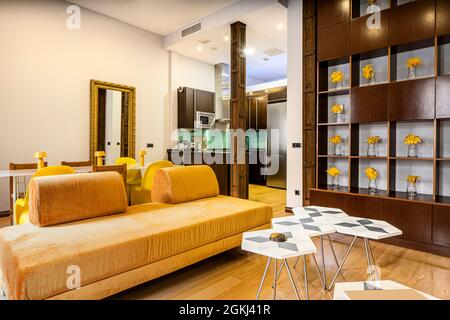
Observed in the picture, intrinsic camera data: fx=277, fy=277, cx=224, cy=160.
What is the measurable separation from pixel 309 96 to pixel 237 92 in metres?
1.38

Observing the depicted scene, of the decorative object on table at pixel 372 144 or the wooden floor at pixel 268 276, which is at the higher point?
the decorative object on table at pixel 372 144

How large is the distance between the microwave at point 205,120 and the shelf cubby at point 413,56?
412cm

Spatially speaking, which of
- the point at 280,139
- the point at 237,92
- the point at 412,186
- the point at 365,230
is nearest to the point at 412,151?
the point at 412,186

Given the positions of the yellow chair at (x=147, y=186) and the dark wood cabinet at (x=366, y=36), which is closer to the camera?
the dark wood cabinet at (x=366, y=36)

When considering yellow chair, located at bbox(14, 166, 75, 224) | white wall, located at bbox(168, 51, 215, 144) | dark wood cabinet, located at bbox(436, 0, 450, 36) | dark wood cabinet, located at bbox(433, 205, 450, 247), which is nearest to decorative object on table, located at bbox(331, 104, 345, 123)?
dark wood cabinet, located at bbox(436, 0, 450, 36)

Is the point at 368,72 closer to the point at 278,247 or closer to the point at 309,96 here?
the point at 309,96

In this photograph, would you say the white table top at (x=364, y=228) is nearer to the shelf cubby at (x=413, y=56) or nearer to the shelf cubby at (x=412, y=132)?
the shelf cubby at (x=412, y=132)

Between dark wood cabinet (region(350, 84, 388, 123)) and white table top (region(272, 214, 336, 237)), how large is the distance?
1.65m

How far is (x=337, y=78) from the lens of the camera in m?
3.59

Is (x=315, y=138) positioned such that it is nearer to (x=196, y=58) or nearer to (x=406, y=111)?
(x=406, y=111)

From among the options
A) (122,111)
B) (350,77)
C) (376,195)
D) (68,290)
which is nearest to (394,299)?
(68,290)

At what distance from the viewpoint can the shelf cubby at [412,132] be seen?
3.11 metres

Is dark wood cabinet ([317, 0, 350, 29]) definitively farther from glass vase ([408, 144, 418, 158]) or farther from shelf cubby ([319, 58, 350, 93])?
glass vase ([408, 144, 418, 158])

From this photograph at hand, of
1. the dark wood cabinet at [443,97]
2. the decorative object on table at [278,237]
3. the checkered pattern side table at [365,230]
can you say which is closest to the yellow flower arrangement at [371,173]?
the dark wood cabinet at [443,97]
